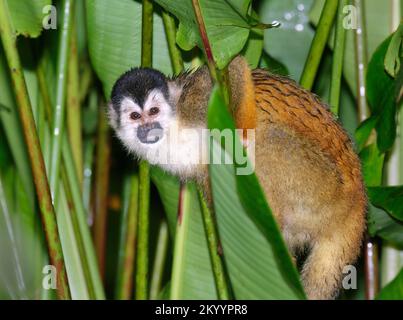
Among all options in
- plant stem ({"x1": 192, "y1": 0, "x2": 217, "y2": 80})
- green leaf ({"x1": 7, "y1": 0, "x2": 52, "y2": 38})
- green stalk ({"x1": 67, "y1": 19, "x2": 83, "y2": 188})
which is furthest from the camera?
green stalk ({"x1": 67, "y1": 19, "x2": 83, "y2": 188})

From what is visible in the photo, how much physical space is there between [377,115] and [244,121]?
0.43 metres

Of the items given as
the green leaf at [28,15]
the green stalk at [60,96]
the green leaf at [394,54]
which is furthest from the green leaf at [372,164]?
the green leaf at [28,15]

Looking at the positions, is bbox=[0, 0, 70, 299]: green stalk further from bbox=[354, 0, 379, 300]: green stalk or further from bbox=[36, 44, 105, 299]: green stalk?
bbox=[354, 0, 379, 300]: green stalk

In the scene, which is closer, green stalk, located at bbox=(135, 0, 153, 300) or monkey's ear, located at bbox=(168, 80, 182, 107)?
green stalk, located at bbox=(135, 0, 153, 300)

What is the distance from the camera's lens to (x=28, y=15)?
2.12 m

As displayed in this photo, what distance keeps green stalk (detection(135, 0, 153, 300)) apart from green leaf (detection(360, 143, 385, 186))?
0.75 m

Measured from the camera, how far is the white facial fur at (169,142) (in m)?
2.40

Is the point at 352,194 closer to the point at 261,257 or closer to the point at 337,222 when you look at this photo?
the point at 337,222

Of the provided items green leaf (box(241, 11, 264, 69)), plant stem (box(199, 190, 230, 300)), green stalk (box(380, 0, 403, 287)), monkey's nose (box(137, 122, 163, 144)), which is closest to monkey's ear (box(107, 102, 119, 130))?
monkey's nose (box(137, 122, 163, 144))

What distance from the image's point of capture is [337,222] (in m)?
2.22

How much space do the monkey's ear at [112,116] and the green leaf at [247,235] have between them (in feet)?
2.93

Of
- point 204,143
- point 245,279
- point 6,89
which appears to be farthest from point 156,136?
point 245,279

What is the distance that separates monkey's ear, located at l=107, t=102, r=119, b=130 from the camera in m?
2.49

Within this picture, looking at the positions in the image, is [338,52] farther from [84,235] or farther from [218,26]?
[84,235]
